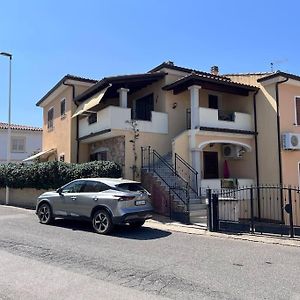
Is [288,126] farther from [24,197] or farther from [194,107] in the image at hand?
[24,197]

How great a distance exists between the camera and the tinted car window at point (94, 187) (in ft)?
39.8

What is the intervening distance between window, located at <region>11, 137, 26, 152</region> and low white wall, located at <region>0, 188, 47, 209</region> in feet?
62.7

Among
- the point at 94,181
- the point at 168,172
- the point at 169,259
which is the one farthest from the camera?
the point at 168,172

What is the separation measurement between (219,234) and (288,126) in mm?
9918

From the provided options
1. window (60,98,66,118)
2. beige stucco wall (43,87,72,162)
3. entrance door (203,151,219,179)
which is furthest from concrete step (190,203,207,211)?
window (60,98,66,118)

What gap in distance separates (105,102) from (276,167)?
10881 mm

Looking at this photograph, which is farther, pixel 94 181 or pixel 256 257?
pixel 94 181

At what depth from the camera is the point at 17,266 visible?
744 cm

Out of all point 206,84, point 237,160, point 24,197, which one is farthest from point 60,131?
point 237,160

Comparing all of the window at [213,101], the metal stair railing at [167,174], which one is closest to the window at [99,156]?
the metal stair railing at [167,174]

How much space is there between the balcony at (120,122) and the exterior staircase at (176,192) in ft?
4.41

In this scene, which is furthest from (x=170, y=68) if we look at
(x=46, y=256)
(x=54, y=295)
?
(x=54, y=295)

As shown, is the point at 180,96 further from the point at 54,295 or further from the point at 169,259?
the point at 54,295

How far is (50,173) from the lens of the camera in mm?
18656
